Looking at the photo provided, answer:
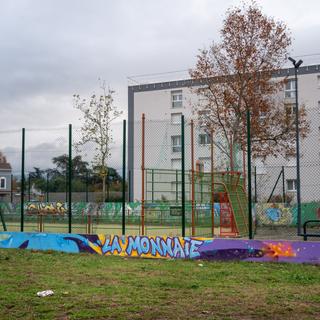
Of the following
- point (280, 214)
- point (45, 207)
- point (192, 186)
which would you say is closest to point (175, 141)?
point (192, 186)

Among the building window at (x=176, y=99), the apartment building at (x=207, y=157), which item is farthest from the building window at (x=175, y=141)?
the building window at (x=176, y=99)

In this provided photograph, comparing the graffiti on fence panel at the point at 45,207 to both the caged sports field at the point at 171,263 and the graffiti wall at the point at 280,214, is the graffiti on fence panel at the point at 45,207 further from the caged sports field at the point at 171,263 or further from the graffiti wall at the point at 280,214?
the graffiti wall at the point at 280,214

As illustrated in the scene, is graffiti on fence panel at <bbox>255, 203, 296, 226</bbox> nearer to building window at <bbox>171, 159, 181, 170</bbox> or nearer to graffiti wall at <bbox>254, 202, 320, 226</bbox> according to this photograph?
graffiti wall at <bbox>254, 202, 320, 226</bbox>

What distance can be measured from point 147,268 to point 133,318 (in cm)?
449

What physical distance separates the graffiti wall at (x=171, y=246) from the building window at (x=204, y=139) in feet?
13.3

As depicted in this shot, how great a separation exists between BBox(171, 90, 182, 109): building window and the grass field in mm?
45616

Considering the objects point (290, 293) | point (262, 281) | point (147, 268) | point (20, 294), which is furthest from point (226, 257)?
point (20, 294)

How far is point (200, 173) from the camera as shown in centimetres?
1639

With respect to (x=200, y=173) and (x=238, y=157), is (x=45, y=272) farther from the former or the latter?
(x=238, y=157)

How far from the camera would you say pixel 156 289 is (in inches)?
335

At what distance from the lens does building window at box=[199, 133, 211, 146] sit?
15.9m

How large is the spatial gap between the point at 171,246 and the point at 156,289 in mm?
4326

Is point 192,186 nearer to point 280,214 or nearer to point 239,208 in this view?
point 239,208

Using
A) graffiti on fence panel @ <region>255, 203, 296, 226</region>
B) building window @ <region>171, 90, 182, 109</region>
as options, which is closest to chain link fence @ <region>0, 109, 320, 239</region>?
graffiti on fence panel @ <region>255, 203, 296, 226</region>
